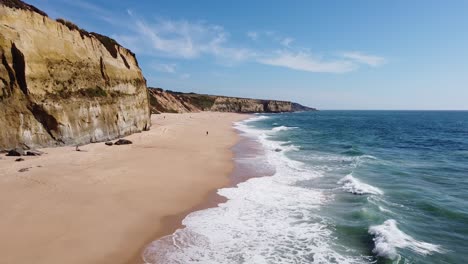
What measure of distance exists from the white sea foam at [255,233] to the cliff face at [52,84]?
14627 mm

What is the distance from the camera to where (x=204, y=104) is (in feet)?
465

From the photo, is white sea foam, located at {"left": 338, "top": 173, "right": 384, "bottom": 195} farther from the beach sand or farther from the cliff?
the cliff

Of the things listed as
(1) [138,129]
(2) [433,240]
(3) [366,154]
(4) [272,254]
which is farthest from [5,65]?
(3) [366,154]

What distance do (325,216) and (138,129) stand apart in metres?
28.8

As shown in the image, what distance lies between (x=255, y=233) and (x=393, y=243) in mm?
4379

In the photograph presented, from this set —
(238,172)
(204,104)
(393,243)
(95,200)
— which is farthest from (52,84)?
(204,104)

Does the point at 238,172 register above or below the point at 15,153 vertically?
below

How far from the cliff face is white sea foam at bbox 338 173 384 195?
1965 centimetres

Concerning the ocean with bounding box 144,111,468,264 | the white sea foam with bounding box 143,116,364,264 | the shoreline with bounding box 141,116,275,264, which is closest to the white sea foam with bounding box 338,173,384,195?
the ocean with bounding box 144,111,468,264

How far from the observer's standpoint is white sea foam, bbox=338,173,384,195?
16.9 meters

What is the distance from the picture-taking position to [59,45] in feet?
85.5

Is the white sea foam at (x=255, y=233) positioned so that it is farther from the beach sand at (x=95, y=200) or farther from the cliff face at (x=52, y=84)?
the cliff face at (x=52, y=84)

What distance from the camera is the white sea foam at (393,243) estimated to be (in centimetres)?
1027

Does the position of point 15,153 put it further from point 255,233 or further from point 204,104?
point 204,104
